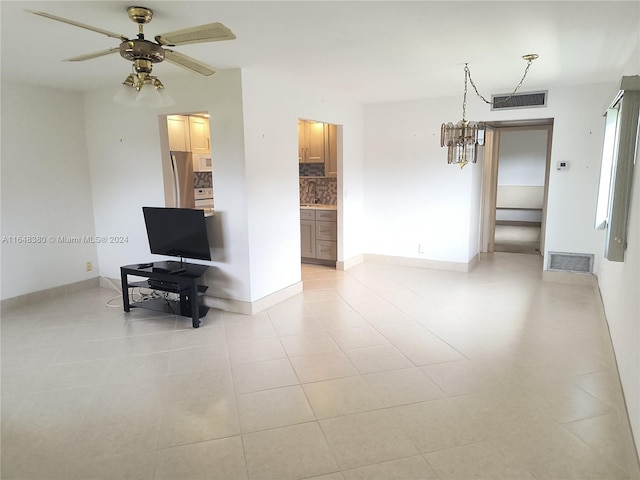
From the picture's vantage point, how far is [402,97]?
566cm

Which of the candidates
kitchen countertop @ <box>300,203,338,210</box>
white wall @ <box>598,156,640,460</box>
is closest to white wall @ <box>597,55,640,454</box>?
white wall @ <box>598,156,640,460</box>

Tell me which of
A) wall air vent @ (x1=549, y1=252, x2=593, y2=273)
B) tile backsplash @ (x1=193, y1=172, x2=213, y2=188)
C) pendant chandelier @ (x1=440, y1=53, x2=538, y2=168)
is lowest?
wall air vent @ (x1=549, y1=252, x2=593, y2=273)

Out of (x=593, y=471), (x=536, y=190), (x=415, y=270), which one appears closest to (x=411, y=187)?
(x=415, y=270)

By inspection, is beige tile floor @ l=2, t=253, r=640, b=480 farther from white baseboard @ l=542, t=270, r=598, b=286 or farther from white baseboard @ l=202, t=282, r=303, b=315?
white baseboard @ l=542, t=270, r=598, b=286

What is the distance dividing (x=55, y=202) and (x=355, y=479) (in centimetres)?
473

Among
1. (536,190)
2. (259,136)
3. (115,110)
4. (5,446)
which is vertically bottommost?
(5,446)

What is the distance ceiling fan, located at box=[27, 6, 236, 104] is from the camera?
6.43 feet

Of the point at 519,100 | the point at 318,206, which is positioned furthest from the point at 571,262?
the point at 318,206

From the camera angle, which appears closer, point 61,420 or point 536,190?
point 61,420

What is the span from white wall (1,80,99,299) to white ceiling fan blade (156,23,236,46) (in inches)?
135

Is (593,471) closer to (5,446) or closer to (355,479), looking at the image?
(355,479)

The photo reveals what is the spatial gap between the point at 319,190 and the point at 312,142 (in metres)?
0.83

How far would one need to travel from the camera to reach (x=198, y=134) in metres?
5.79

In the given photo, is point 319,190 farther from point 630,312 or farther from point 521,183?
point 521,183
